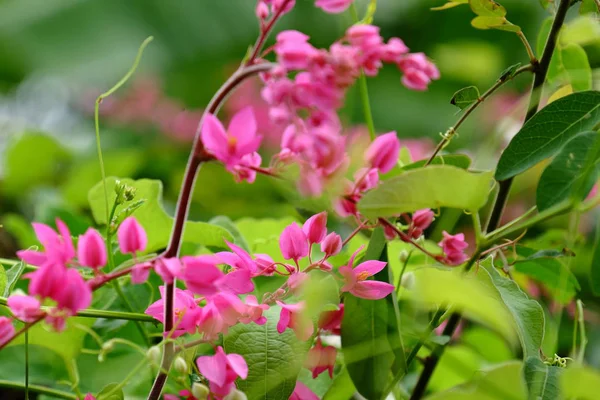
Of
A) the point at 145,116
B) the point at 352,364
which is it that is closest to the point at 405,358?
the point at 352,364

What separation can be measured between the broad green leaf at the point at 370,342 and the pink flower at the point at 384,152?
0.15 ft

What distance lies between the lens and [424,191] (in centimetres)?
29

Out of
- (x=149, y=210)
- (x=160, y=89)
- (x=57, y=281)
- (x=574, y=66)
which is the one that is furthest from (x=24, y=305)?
(x=160, y=89)

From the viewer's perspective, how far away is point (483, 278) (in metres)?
0.32

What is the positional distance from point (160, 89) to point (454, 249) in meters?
1.38

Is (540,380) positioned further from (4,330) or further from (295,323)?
(4,330)

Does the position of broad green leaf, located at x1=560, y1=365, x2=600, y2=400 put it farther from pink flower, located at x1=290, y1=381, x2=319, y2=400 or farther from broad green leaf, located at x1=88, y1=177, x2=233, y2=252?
broad green leaf, located at x1=88, y1=177, x2=233, y2=252

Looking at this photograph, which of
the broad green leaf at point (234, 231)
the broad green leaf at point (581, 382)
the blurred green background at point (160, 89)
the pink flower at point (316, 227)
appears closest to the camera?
the broad green leaf at point (581, 382)

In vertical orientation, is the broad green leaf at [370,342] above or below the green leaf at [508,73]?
below

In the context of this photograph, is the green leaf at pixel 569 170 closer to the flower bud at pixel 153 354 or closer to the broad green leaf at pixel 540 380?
the broad green leaf at pixel 540 380

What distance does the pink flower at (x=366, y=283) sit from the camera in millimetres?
326

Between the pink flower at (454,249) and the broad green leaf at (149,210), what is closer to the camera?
the pink flower at (454,249)

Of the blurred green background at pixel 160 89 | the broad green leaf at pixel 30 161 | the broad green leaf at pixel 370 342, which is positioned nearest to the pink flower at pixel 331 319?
the broad green leaf at pixel 370 342

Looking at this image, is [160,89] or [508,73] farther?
[160,89]
